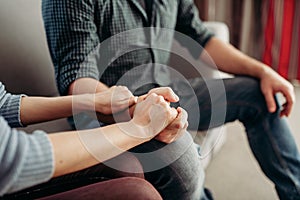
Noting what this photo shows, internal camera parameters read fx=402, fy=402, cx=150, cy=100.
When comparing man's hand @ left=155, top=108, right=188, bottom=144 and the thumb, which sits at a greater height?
man's hand @ left=155, top=108, right=188, bottom=144

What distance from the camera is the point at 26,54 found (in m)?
1.13

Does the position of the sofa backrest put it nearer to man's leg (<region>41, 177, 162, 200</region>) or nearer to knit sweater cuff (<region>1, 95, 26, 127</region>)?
knit sweater cuff (<region>1, 95, 26, 127</region>)

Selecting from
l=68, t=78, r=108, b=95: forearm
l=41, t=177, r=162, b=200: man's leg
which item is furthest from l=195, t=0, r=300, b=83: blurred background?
l=41, t=177, r=162, b=200: man's leg

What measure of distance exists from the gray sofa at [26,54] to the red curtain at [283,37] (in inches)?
43.4

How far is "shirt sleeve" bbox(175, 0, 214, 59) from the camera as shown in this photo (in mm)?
1265

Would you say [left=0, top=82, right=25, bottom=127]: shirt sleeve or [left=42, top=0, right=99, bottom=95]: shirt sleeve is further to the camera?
[left=42, top=0, right=99, bottom=95]: shirt sleeve

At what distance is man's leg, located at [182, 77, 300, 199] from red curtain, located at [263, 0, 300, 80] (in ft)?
3.45

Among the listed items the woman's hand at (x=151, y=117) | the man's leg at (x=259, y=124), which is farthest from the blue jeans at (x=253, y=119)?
the woman's hand at (x=151, y=117)

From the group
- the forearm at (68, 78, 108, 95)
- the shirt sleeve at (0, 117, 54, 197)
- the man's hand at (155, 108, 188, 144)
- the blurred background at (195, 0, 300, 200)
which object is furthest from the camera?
the blurred background at (195, 0, 300, 200)

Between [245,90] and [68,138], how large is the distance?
63 cm

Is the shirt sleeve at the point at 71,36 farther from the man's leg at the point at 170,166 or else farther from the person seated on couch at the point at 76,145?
the man's leg at the point at 170,166

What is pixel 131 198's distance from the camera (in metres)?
0.70

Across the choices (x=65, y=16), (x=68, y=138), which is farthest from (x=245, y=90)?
(x=68, y=138)

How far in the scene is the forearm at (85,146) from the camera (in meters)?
0.61
